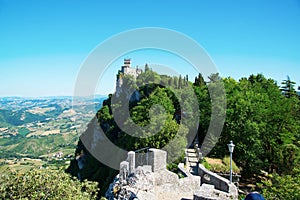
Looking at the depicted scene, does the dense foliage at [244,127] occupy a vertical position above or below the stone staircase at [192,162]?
above

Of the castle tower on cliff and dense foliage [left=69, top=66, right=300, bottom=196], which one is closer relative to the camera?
dense foliage [left=69, top=66, right=300, bottom=196]

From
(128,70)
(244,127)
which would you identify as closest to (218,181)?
(244,127)

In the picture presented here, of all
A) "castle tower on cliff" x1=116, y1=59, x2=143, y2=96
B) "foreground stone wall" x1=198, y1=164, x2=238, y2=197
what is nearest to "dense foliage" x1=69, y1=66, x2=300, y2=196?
"foreground stone wall" x1=198, y1=164, x2=238, y2=197

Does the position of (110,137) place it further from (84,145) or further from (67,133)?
(67,133)

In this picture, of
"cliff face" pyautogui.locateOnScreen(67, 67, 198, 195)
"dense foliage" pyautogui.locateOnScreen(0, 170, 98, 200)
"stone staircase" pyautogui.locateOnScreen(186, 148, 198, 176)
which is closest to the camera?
"dense foliage" pyautogui.locateOnScreen(0, 170, 98, 200)

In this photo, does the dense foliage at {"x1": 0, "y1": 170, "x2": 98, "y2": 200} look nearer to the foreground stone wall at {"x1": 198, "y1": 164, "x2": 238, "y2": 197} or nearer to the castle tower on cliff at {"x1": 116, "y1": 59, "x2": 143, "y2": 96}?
the foreground stone wall at {"x1": 198, "y1": 164, "x2": 238, "y2": 197}

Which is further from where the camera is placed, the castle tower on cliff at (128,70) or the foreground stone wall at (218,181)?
the castle tower on cliff at (128,70)

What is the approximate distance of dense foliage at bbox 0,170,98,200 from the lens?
22.7 ft

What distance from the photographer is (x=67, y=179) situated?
26.8 ft

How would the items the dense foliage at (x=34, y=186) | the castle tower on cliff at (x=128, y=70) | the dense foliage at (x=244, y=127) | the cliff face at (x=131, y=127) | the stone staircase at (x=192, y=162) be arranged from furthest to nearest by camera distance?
the castle tower on cliff at (x=128, y=70) → the cliff face at (x=131, y=127) → the dense foliage at (x=244, y=127) → the stone staircase at (x=192, y=162) → the dense foliage at (x=34, y=186)

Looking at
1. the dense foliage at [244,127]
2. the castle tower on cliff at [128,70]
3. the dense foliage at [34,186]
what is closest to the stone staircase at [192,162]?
the dense foliage at [244,127]

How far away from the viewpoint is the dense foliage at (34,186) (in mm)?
6930

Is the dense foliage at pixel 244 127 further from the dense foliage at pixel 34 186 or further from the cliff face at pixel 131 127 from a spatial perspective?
the dense foliage at pixel 34 186

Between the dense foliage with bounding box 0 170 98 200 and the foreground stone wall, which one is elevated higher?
the dense foliage with bounding box 0 170 98 200
